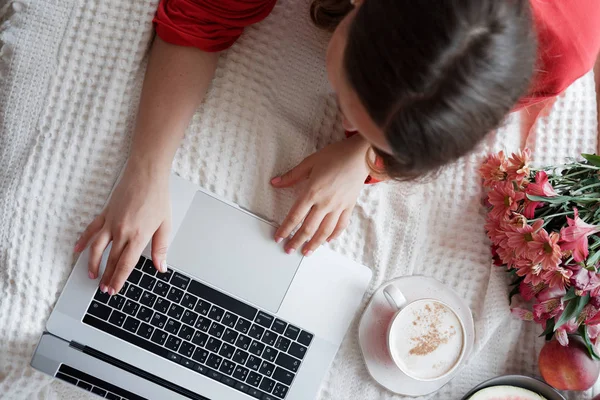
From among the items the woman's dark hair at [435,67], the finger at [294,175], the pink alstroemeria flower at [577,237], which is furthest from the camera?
the finger at [294,175]

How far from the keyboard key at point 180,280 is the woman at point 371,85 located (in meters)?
0.02

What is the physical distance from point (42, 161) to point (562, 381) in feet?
2.64

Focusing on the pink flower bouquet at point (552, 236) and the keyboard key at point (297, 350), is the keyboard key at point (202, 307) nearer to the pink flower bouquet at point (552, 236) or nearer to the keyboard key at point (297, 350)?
the keyboard key at point (297, 350)

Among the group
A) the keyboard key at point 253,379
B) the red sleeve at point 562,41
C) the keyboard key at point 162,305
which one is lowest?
the keyboard key at point 253,379

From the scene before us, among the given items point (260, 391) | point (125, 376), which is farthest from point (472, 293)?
point (125, 376)

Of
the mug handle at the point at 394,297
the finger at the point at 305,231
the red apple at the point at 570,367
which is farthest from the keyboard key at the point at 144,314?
the red apple at the point at 570,367

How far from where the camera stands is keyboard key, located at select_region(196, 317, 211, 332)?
0.79 meters

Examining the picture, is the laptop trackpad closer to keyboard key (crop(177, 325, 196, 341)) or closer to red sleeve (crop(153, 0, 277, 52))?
keyboard key (crop(177, 325, 196, 341))

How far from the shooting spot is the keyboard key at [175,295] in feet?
2.56

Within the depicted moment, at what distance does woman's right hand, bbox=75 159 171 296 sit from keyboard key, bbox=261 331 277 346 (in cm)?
17

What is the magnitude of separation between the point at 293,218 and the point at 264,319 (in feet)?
0.49

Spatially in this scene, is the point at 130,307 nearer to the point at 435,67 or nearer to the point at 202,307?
the point at 202,307

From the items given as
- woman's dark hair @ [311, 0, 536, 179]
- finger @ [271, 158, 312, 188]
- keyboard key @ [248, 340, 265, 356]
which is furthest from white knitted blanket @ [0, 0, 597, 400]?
woman's dark hair @ [311, 0, 536, 179]

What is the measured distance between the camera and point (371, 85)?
55 cm
